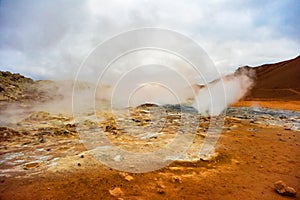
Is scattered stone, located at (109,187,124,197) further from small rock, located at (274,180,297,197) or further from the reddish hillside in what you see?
the reddish hillside

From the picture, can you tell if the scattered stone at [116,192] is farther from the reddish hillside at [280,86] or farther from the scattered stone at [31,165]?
the reddish hillside at [280,86]

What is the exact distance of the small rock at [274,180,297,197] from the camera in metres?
4.41

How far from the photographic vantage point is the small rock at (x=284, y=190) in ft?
14.5

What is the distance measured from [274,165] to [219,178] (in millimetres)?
1916

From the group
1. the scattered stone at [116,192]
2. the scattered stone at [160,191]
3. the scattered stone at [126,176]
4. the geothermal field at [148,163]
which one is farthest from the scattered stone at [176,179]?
the scattered stone at [116,192]

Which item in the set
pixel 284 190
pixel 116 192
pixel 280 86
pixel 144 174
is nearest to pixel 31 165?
pixel 116 192

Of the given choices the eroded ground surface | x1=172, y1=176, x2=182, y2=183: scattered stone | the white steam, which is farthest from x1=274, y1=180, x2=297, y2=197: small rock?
the white steam

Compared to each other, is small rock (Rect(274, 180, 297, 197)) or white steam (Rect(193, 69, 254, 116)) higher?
white steam (Rect(193, 69, 254, 116))

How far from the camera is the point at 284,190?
446cm

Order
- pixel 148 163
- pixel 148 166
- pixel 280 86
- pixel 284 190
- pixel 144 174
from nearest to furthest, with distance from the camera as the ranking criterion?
pixel 284 190 → pixel 144 174 → pixel 148 166 → pixel 148 163 → pixel 280 86

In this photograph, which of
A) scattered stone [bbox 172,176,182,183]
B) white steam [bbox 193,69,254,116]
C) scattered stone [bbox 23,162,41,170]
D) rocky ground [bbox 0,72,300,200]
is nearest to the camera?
rocky ground [bbox 0,72,300,200]

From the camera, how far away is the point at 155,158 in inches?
250

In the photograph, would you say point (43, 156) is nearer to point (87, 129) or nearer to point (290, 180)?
point (87, 129)

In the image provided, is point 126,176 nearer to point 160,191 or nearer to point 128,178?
point 128,178
